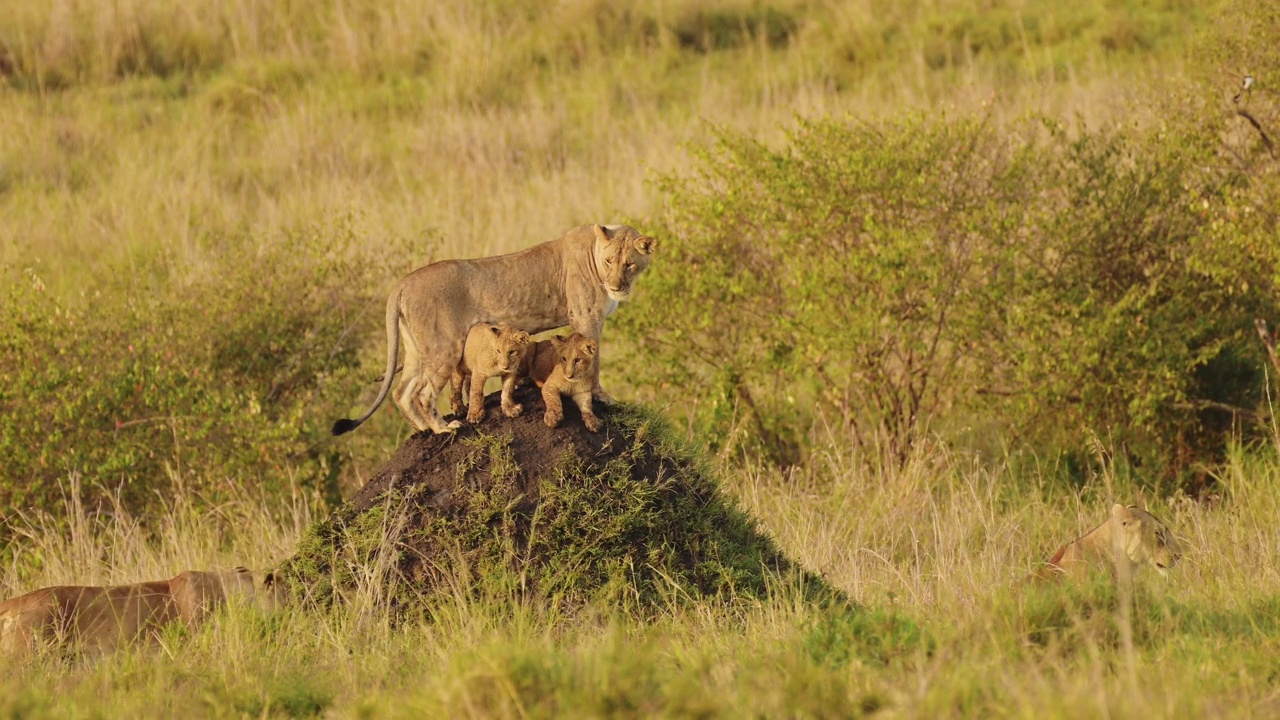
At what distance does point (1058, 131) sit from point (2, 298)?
30.4ft

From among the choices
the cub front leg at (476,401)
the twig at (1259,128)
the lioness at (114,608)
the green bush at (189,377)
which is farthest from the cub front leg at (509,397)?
the twig at (1259,128)

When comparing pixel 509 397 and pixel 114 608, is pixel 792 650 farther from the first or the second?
Result: pixel 114 608

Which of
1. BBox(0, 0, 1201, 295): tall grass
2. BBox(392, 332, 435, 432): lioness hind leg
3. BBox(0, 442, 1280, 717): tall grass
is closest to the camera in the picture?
BBox(0, 442, 1280, 717): tall grass

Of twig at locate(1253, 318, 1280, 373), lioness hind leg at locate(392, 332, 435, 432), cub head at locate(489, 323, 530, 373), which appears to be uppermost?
cub head at locate(489, 323, 530, 373)

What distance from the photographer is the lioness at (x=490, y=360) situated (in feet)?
23.6

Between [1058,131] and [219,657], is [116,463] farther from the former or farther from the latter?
[1058,131]

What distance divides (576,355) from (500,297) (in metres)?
0.48

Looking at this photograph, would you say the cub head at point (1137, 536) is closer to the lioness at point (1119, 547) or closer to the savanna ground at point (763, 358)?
the lioness at point (1119, 547)

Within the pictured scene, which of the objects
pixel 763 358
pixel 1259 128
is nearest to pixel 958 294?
pixel 763 358

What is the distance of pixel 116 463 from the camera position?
11727 millimetres

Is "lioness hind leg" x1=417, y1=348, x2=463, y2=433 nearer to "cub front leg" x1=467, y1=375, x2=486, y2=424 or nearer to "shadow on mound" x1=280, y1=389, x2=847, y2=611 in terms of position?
"cub front leg" x1=467, y1=375, x2=486, y2=424

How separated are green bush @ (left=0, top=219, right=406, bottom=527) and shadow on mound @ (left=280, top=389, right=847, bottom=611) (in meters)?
4.41

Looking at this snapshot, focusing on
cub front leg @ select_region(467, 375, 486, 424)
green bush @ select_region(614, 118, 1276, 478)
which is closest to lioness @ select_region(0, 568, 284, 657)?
cub front leg @ select_region(467, 375, 486, 424)

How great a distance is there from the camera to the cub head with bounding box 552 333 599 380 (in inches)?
286
